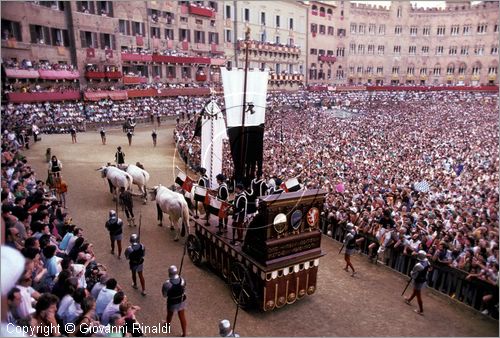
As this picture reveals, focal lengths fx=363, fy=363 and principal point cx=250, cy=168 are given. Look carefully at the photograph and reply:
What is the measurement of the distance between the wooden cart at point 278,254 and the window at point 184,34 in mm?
43228

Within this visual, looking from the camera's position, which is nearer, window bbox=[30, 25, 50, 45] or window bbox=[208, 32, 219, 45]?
window bbox=[30, 25, 50, 45]

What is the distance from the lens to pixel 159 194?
44.4 feet

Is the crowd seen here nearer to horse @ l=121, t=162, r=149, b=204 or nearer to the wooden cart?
horse @ l=121, t=162, r=149, b=204

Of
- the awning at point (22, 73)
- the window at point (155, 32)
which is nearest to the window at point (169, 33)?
the window at point (155, 32)

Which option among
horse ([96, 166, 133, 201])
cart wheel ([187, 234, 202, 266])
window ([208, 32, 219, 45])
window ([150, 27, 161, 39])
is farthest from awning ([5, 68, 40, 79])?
cart wheel ([187, 234, 202, 266])

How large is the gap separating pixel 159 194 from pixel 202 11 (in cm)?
4199

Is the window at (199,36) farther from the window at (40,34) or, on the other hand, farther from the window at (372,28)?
the window at (372,28)

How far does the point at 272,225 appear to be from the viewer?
880 cm

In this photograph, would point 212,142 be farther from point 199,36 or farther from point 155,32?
point 199,36

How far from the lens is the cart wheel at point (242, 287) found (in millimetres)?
9055

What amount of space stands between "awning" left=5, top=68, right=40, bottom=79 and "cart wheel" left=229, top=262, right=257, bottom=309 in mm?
30431

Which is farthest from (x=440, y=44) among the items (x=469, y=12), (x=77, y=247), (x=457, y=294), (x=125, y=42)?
(x=77, y=247)

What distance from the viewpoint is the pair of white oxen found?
12.7 metres

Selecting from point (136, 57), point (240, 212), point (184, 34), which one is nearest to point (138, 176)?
point (240, 212)
